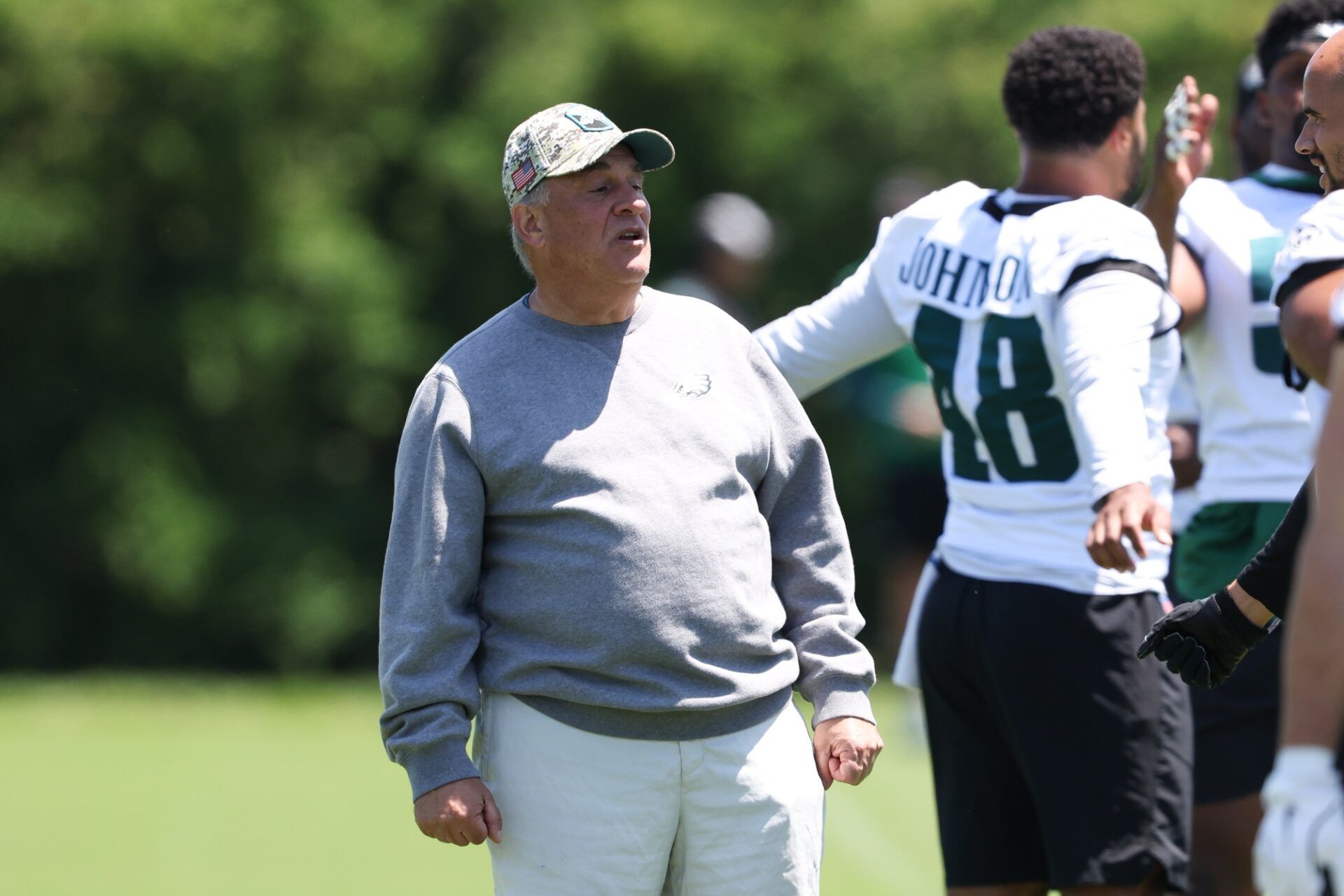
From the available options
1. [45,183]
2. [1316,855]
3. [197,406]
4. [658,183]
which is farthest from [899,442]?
[1316,855]

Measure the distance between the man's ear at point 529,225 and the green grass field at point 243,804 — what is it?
3.46 meters

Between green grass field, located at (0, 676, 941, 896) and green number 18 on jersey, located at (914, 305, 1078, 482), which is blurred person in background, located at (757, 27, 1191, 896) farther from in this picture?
green grass field, located at (0, 676, 941, 896)

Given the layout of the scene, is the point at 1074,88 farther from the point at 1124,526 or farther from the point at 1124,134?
the point at 1124,526

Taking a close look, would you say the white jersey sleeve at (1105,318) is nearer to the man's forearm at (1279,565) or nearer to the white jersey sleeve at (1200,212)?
the man's forearm at (1279,565)

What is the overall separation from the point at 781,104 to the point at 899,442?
10.2ft

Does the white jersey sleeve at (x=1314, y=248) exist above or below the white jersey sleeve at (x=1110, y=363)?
above

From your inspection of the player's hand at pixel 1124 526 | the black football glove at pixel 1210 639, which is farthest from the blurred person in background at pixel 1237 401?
the black football glove at pixel 1210 639

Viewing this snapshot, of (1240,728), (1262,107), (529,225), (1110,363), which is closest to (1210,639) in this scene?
(1110,363)

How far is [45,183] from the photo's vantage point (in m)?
10.8

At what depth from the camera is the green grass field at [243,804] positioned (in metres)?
6.50

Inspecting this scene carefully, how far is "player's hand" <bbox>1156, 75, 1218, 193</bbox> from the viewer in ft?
13.7

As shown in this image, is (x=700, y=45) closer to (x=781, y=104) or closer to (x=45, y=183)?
(x=781, y=104)

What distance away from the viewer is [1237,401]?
4.27m

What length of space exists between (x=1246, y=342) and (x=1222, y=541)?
0.48 metres
